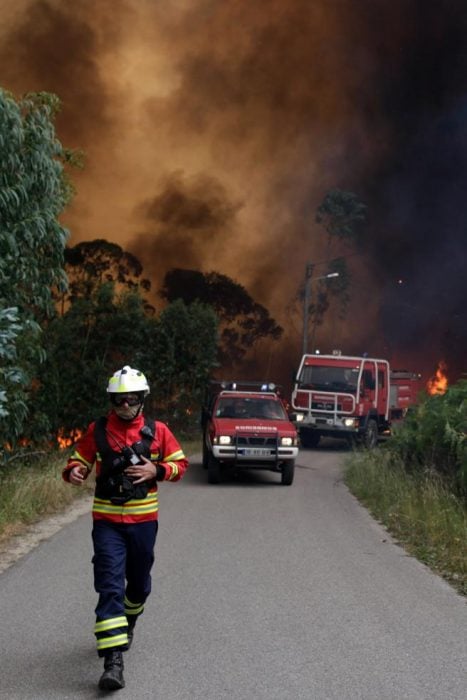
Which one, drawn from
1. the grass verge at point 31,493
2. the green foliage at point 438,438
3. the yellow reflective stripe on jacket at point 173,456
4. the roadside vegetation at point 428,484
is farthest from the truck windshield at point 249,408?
the yellow reflective stripe on jacket at point 173,456

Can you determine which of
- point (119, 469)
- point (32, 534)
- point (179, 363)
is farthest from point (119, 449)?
point (179, 363)

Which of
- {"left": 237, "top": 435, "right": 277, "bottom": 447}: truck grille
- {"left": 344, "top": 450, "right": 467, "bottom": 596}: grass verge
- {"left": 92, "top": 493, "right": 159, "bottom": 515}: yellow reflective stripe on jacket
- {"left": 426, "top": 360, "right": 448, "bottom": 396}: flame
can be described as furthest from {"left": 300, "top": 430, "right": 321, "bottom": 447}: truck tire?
{"left": 426, "top": 360, "right": 448, "bottom": 396}: flame

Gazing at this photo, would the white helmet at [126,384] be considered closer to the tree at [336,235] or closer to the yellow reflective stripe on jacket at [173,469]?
the yellow reflective stripe on jacket at [173,469]

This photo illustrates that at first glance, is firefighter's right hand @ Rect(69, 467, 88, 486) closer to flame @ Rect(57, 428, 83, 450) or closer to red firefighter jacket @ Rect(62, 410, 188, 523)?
red firefighter jacket @ Rect(62, 410, 188, 523)

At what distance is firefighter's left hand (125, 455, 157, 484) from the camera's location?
519cm

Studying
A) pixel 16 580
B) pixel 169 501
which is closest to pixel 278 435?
pixel 169 501

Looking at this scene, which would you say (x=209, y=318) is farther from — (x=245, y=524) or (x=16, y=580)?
(x=16, y=580)

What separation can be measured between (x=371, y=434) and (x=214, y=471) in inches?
490

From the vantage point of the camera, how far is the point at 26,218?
996cm

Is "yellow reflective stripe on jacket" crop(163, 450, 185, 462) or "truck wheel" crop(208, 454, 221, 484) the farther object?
"truck wheel" crop(208, 454, 221, 484)

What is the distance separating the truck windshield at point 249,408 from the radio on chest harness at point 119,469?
12.7 m

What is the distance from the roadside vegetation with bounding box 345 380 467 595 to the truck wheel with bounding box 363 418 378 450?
9.65 m

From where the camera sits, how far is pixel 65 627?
20.5ft

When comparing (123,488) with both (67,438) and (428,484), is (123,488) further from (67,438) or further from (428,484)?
(67,438)
